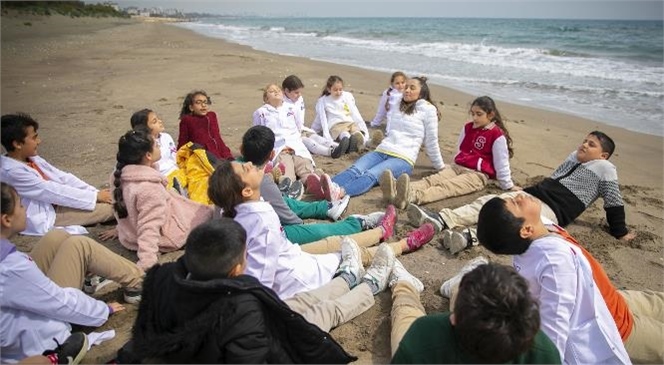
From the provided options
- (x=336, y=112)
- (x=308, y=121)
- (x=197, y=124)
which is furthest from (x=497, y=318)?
(x=308, y=121)

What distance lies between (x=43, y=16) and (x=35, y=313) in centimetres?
4310

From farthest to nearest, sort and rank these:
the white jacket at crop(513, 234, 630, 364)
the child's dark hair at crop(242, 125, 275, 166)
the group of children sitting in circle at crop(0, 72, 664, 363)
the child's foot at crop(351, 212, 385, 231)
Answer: the child's foot at crop(351, 212, 385, 231) < the child's dark hair at crop(242, 125, 275, 166) < the white jacket at crop(513, 234, 630, 364) < the group of children sitting in circle at crop(0, 72, 664, 363)

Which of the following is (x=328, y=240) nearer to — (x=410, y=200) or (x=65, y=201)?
(x=410, y=200)

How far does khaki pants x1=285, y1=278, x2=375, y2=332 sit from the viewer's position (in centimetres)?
283

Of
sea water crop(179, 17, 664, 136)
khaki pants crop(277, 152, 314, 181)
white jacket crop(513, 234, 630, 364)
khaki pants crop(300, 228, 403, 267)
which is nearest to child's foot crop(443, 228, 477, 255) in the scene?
khaki pants crop(300, 228, 403, 267)

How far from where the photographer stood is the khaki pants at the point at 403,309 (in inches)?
105

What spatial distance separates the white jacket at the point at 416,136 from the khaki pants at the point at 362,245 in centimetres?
174

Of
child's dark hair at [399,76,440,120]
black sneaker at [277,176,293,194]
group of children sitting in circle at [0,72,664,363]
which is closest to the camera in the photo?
group of children sitting in circle at [0,72,664,363]

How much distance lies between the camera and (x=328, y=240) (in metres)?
3.73

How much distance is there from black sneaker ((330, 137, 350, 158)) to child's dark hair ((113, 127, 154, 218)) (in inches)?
127

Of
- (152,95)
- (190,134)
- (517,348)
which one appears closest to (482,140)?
(190,134)

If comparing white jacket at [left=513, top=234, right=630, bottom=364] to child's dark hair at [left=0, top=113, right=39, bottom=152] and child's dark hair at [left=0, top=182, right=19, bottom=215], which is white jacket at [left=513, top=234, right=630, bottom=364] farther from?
child's dark hair at [left=0, top=113, right=39, bottom=152]

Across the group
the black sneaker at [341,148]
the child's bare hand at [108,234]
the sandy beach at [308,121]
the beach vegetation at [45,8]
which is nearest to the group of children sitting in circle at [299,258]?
the sandy beach at [308,121]

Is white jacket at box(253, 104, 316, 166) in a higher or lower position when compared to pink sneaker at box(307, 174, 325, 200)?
higher
